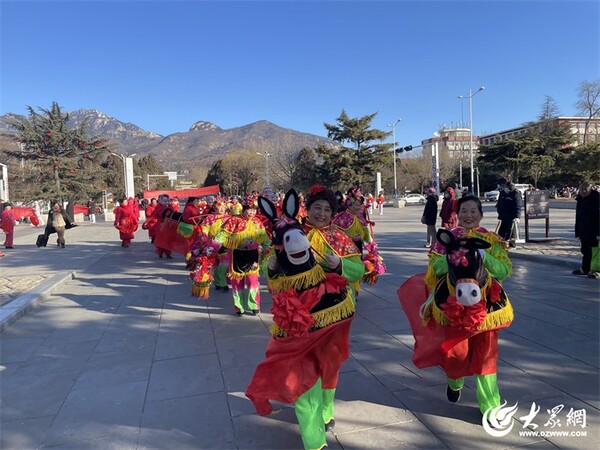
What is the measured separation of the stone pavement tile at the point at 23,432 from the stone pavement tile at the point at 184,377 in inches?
30.1

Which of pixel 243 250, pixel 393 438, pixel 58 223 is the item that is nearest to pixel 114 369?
pixel 243 250

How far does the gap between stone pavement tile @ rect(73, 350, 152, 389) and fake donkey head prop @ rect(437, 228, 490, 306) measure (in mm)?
2883

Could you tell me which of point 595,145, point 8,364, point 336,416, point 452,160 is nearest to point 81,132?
point 8,364

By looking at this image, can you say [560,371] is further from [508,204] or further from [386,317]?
[508,204]

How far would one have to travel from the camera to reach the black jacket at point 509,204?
415 inches

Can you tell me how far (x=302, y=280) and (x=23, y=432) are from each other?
2400 millimetres

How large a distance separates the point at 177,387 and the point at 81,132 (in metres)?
34.7

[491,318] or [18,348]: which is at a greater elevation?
[491,318]

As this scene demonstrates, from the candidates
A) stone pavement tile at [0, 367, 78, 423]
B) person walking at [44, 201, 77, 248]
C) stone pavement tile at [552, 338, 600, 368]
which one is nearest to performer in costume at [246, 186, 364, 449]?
stone pavement tile at [0, 367, 78, 423]

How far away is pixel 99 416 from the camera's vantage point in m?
3.25

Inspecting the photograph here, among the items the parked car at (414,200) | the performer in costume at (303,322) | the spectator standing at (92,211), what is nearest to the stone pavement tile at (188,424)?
the performer in costume at (303,322)

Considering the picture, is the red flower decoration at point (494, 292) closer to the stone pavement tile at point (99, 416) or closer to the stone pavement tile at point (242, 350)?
the stone pavement tile at point (242, 350)

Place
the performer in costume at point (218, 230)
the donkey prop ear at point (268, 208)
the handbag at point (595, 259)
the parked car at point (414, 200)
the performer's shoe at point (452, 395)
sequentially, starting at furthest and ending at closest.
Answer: the parked car at point (414, 200)
the handbag at point (595, 259)
the performer in costume at point (218, 230)
the performer's shoe at point (452, 395)
the donkey prop ear at point (268, 208)

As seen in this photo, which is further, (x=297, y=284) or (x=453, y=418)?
(x=453, y=418)
